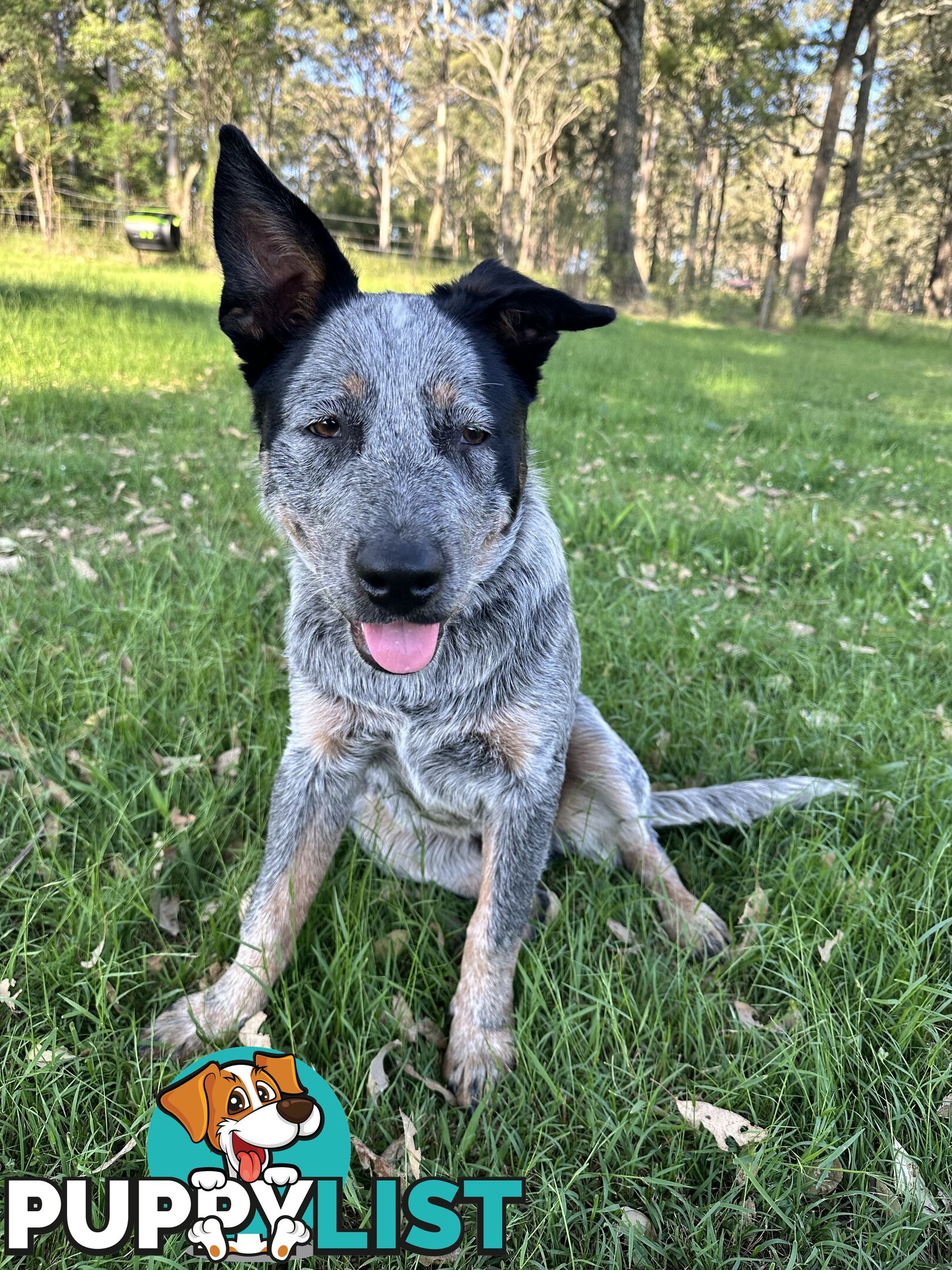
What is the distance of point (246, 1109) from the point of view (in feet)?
5.14

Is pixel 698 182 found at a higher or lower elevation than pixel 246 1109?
higher

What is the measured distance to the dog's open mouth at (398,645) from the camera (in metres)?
1.86

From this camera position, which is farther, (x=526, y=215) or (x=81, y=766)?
(x=526, y=215)

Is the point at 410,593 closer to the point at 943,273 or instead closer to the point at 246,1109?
the point at 246,1109

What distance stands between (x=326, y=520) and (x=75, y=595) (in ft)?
7.59

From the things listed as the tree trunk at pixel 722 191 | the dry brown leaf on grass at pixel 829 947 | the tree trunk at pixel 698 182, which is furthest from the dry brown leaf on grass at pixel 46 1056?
the tree trunk at pixel 698 182

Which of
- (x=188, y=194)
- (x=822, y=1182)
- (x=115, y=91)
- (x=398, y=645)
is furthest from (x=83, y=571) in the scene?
(x=115, y=91)

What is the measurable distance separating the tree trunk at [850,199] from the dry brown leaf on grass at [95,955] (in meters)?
27.2

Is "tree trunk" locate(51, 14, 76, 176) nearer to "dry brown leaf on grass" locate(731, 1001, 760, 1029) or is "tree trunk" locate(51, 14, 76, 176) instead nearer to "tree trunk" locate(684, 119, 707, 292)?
"tree trunk" locate(684, 119, 707, 292)

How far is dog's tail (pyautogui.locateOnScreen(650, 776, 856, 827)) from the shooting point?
252 centimetres

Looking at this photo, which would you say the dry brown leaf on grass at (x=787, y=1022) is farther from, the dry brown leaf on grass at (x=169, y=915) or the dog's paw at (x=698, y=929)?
the dry brown leaf on grass at (x=169, y=915)

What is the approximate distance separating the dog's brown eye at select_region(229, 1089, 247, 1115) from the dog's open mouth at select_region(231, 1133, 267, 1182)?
0.17 feet

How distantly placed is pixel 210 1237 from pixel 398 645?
129 cm

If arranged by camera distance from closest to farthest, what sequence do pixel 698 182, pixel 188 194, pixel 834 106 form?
1. pixel 834 106
2. pixel 188 194
3. pixel 698 182
